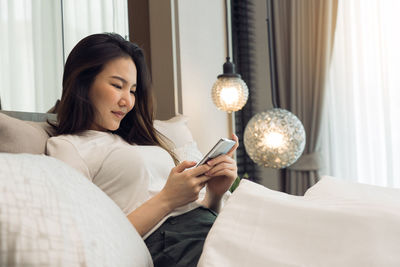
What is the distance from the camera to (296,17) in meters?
2.75

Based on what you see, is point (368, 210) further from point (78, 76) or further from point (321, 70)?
point (321, 70)

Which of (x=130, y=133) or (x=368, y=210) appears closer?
(x=368, y=210)

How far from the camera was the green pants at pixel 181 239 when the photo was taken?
86 centimetres

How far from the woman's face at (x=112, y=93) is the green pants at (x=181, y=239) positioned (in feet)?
1.40

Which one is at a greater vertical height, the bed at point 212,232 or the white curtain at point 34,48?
the white curtain at point 34,48

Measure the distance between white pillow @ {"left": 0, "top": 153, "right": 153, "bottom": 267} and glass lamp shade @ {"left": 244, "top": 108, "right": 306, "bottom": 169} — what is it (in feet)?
5.83

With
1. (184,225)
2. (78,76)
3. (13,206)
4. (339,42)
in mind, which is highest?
(339,42)

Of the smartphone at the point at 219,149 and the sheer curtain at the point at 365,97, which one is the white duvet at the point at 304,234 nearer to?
the smartphone at the point at 219,149

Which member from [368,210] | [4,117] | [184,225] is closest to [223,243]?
[368,210]

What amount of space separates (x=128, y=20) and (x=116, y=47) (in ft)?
3.47

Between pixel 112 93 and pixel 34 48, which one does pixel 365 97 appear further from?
pixel 34 48

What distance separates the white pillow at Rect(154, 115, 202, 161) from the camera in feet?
5.18

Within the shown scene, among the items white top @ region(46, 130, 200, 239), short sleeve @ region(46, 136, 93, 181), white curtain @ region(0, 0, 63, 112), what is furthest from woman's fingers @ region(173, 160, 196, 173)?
white curtain @ region(0, 0, 63, 112)

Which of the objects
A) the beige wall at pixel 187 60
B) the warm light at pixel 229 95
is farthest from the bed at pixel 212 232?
the beige wall at pixel 187 60
